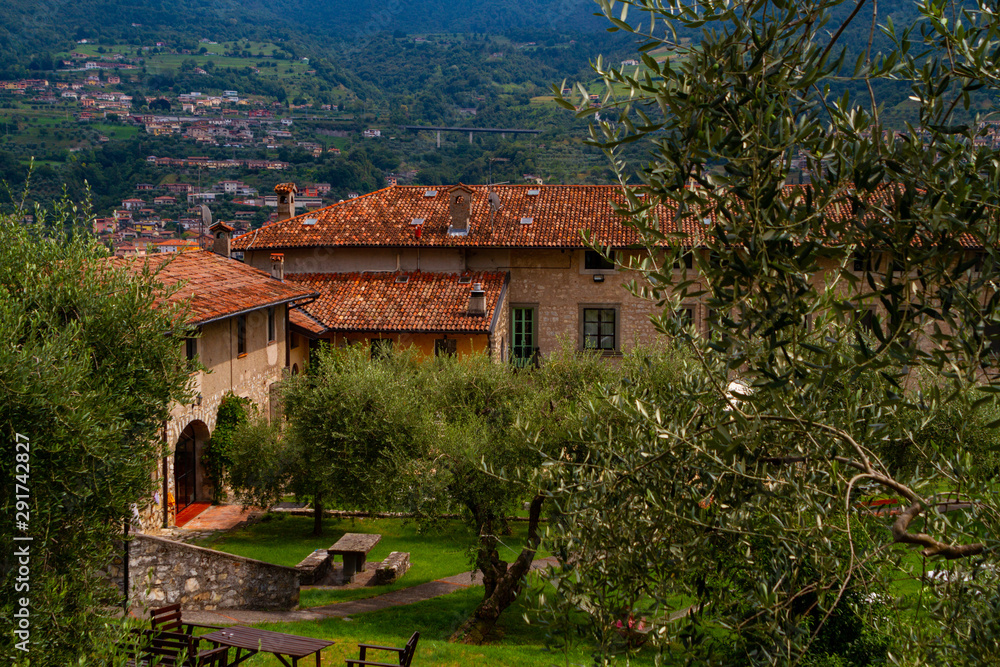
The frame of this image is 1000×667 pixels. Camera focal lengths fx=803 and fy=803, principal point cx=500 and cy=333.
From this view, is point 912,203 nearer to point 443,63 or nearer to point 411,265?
point 411,265

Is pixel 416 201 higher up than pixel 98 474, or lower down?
higher up

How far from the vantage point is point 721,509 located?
5.18m

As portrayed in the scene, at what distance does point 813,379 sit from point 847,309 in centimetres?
51

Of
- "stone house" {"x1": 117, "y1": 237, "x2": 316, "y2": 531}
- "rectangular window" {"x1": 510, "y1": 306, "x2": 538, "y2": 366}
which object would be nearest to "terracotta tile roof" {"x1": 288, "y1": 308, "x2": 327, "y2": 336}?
"stone house" {"x1": 117, "y1": 237, "x2": 316, "y2": 531}

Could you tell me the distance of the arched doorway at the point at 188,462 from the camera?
2083 centimetres

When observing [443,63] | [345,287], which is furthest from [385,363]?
[443,63]

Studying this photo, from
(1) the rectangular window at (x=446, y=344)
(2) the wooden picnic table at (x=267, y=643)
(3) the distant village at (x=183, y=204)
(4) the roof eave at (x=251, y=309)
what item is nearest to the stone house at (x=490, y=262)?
(1) the rectangular window at (x=446, y=344)

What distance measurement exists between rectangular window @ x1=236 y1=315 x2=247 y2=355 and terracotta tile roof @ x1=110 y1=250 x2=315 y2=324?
675mm

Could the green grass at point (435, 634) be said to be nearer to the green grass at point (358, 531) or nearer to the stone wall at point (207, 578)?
the stone wall at point (207, 578)

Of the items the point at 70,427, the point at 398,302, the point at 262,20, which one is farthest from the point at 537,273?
the point at 262,20

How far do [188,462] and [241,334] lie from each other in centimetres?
386

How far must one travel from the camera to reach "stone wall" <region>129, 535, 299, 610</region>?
14.4 metres

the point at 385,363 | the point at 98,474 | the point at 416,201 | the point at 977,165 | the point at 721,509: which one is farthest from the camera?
the point at 416,201

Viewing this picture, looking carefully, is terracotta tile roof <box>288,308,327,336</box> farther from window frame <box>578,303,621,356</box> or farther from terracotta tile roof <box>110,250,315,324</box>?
window frame <box>578,303,621,356</box>
